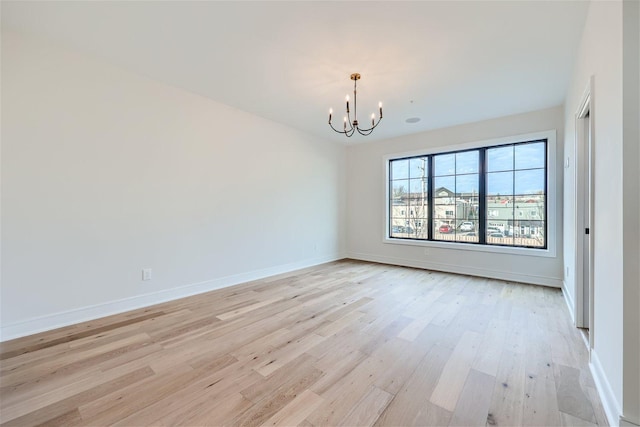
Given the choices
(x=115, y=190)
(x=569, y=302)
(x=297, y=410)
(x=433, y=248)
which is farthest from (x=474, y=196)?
(x=115, y=190)

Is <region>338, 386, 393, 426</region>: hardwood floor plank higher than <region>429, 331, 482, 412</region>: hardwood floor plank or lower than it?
lower

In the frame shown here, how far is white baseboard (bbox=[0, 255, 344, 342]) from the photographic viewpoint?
2.37m

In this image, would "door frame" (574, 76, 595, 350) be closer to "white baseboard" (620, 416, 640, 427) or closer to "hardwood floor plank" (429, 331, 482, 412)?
"hardwood floor plank" (429, 331, 482, 412)

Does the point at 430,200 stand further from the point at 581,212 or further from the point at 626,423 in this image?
the point at 626,423

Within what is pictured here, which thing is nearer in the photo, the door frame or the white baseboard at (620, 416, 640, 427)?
the white baseboard at (620, 416, 640, 427)

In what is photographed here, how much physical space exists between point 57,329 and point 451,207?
5.57 metres

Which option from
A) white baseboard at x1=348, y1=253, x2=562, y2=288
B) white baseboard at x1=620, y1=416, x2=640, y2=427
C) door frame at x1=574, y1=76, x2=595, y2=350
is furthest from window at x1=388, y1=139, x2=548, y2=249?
white baseboard at x1=620, y1=416, x2=640, y2=427

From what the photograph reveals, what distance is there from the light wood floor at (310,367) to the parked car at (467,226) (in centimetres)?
167

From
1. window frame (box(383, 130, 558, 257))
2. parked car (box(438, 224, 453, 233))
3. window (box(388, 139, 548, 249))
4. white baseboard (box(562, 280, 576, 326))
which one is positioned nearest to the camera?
white baseboard (box(562, 280, 576, 326))

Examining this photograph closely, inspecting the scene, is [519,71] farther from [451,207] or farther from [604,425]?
[604,425]

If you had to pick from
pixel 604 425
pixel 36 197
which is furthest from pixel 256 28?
pixel 604 425

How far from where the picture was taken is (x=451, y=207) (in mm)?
4941

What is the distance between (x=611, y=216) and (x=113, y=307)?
4200mm

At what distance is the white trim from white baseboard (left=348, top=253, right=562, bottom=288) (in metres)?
2.49
